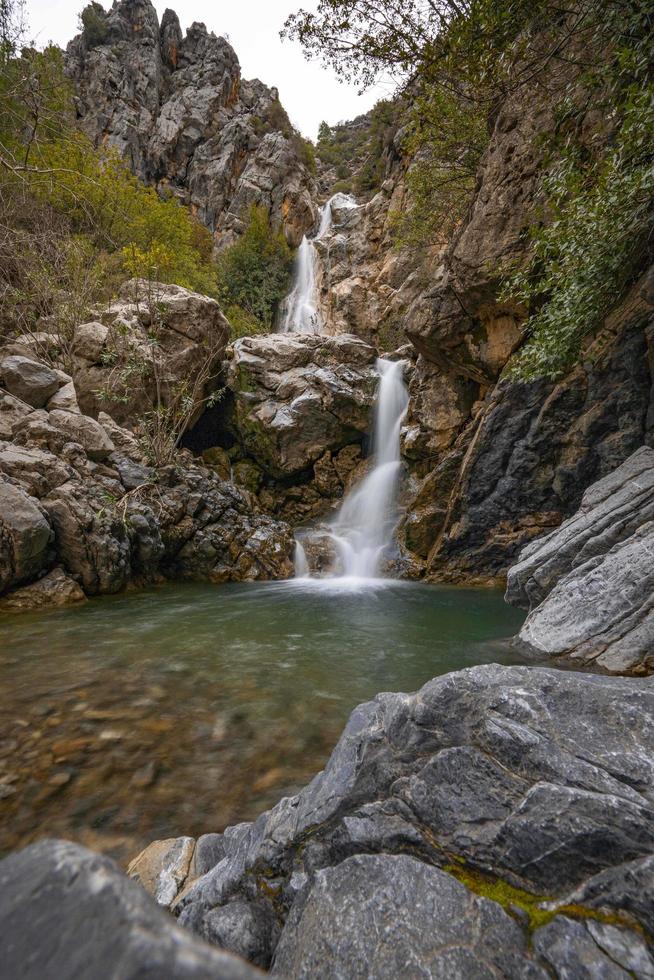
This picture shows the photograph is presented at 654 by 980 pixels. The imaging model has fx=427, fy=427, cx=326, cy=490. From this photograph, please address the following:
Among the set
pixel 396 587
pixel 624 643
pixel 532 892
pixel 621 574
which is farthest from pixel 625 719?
pixel 396 587

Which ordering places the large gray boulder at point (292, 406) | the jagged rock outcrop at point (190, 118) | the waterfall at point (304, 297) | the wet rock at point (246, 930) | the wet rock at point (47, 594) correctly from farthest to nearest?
the jagged rock outcrop at point (190, 118) < the waterfall at point (304, 297) < the large gray boulder at point (292, 406) < the wet rock at point (47, 594) < the wet rock at point (246, 930)

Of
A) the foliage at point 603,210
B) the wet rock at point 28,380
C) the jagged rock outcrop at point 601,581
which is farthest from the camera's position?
the wet rock at point 28,380

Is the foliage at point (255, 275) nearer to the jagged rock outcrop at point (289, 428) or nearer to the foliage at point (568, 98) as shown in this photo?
the jagged rock outcrop at point (289, 428)

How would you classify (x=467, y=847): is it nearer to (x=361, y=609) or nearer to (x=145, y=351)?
(x=361, y=609)

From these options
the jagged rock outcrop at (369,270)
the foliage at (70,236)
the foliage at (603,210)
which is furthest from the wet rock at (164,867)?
the jagged rock outcrop at (369,270)

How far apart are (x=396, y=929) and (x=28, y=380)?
40.7 feet

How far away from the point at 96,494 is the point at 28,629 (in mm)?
3331

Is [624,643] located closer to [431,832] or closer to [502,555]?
[431,832]


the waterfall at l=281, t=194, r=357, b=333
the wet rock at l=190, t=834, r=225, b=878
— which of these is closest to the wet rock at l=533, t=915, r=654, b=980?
the wet rock at l=190, t=834, r=225, b=878

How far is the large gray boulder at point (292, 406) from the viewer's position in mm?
15461

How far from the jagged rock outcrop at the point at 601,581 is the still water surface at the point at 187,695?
0.75 m

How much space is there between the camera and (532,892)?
1291 mm

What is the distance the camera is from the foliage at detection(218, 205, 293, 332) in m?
25.8

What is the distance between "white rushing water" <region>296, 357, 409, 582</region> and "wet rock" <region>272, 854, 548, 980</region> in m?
10.2
